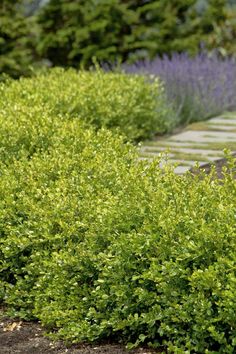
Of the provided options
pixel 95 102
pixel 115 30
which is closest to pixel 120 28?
pixel 115 30

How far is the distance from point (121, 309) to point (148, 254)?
0.30 m

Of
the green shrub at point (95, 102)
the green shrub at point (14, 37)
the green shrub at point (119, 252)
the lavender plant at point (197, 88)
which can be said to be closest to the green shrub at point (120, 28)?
the green shrub at point (14, 37)

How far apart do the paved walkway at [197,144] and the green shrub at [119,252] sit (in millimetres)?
2173

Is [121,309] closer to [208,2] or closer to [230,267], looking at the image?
[230,267]

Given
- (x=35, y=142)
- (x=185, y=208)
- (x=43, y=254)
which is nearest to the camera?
(x=185, y=208)

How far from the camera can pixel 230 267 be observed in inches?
161

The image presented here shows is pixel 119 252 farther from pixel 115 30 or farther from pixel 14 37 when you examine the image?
A: pixel 115 30

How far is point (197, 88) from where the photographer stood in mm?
10164

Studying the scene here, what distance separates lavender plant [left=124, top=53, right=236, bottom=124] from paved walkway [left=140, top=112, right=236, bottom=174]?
37 centimetres

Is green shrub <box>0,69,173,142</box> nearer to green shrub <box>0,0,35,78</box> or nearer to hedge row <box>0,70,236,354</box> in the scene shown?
hedge row <box>0,70,236,354</box>

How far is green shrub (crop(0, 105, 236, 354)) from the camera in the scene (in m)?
4.16

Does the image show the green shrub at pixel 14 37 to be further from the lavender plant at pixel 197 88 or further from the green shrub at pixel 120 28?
the lavender plant at pixel 197 88

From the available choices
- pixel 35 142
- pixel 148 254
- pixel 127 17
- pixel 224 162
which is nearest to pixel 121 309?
pixel 148 254

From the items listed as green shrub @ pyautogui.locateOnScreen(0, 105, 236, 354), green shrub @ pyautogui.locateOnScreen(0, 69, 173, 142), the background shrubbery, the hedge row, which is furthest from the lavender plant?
green shrub @ pyautogui.locateOnScreen(0, 105, 236, 354)
